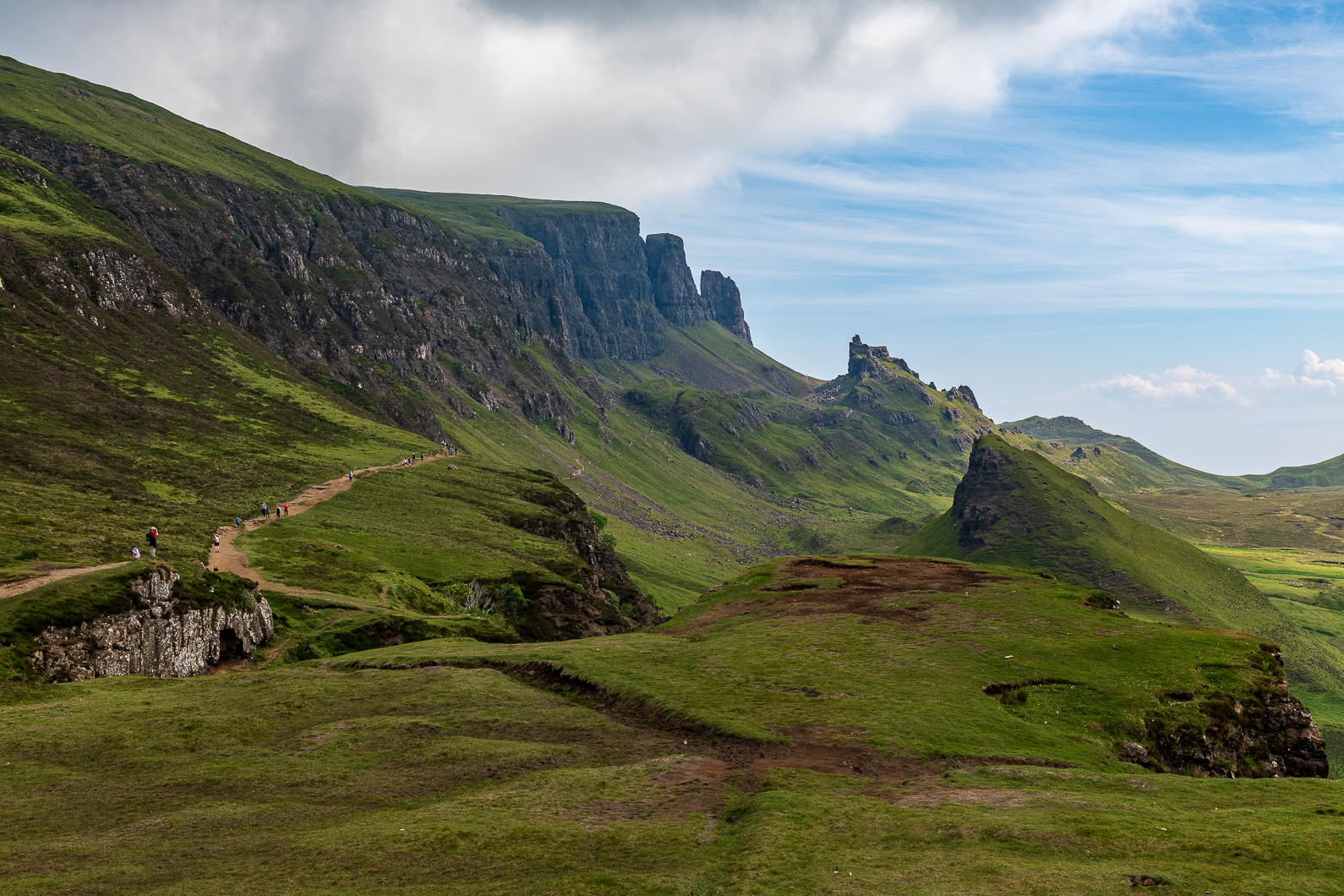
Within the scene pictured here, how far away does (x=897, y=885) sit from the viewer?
30.0 metres

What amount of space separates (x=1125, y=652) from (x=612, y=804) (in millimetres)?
57715

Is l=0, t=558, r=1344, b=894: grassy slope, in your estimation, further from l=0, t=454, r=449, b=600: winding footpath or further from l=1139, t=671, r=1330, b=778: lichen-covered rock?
l=0, t=454, r=449, b=600: winding footpath

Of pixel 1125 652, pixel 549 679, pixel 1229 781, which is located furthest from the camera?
pixel 1125 652

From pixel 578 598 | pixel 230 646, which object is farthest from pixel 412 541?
pixel 230 646

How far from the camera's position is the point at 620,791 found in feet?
138

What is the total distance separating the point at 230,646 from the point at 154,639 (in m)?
8.80

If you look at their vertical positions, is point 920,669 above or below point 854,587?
below

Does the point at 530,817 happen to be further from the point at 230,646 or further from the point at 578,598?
the point at 578,598

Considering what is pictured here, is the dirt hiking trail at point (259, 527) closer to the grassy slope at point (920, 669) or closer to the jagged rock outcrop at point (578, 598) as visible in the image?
the grassy slope at point (920, 669)

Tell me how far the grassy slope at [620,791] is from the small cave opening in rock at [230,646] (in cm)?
1293

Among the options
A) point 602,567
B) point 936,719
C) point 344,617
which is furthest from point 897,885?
point 602,567

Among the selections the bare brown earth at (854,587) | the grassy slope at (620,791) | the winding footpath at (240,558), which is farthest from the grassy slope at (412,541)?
the grassy slope at (620,791)

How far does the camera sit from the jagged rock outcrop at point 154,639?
59469 millimetres

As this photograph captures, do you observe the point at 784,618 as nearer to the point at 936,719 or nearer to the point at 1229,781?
the point at 936,719
